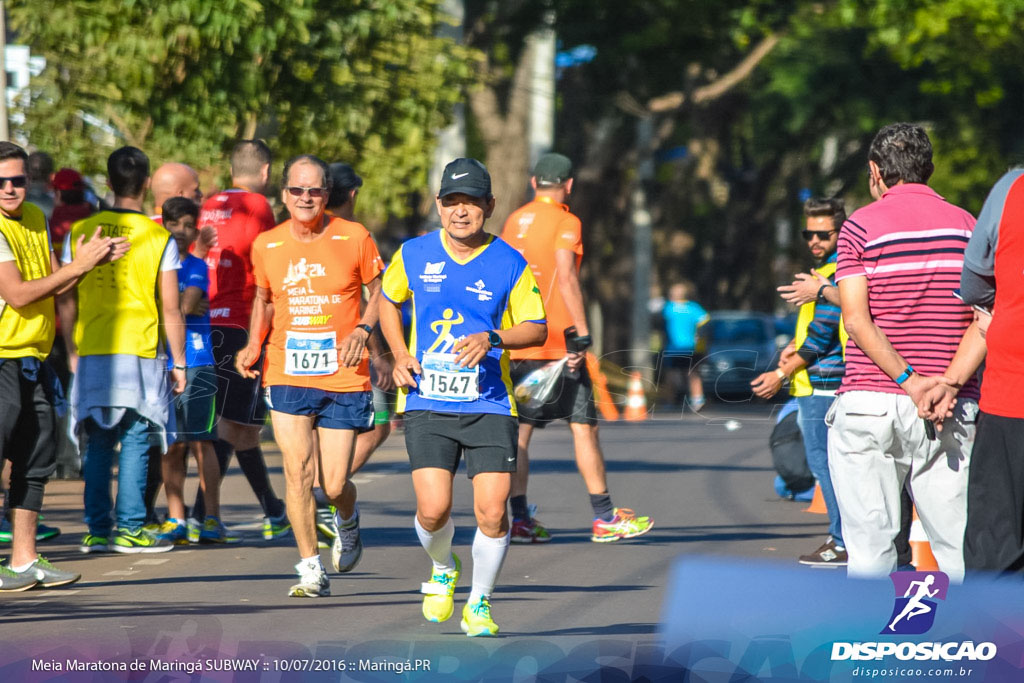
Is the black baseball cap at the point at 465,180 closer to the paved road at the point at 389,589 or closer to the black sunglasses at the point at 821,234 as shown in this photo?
the paved road at the point at 389,589

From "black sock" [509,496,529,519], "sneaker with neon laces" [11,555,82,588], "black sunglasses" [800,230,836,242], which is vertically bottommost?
"sneaker with neon laces" [11,555,82,588]

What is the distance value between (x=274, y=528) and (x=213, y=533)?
1.33ft

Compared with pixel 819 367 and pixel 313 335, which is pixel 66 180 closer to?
pixel 313 335

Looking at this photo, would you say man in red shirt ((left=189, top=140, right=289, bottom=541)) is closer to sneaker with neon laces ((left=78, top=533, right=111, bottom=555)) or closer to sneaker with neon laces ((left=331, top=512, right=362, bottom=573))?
sneaker with neon laces ((left=78, top=533, right=111, bottom=555))

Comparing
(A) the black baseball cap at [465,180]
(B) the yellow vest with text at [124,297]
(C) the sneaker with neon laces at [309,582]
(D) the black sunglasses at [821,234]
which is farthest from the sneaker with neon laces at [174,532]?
(D) the black sunglasses at [821,234]

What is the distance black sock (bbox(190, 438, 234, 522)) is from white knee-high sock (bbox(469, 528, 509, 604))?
3.52m

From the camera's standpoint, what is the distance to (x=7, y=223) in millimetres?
8031

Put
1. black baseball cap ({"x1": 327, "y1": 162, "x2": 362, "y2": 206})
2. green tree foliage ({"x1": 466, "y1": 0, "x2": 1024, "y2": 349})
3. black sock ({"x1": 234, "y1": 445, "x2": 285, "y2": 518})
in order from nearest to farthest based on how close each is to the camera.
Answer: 1. black baseball cap ({"x1": 327, "y1": 162, "x2": 362, "y2": 206})
2. black sock ({"x1": 234, "y1": 445, "x2": 285, "y2": 518})
3. green tree foliage ({"x1": 466, "y1": 0, "x2": 1024, "y2": 349})

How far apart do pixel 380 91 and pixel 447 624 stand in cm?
1109

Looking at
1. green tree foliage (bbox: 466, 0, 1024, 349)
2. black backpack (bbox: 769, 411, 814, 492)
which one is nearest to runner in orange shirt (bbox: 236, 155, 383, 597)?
black backpack (bbox: 769, 411, 814, 492)

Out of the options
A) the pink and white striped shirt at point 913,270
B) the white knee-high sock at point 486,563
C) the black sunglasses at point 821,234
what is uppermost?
the black sunglasses at point 821,234

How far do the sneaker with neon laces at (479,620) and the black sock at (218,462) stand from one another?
359 cm

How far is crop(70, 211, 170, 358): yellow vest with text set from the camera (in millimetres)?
9094

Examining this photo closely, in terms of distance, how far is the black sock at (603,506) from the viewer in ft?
32.7
